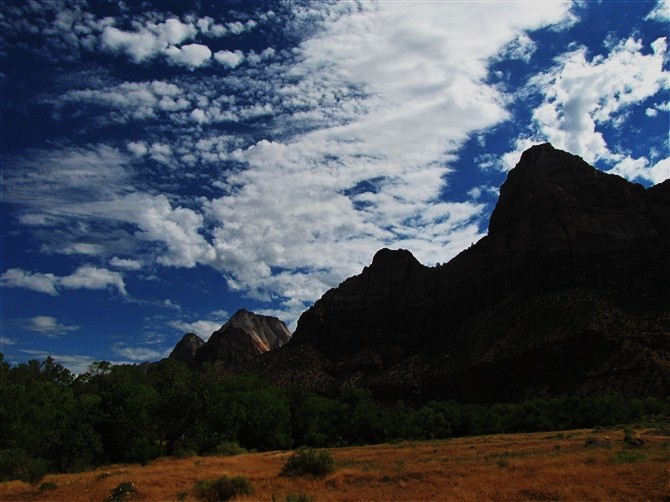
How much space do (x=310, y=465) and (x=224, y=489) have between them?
5297mm

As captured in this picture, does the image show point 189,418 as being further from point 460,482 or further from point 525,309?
point 525,309

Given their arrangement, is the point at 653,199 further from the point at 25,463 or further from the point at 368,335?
the point at 25,463

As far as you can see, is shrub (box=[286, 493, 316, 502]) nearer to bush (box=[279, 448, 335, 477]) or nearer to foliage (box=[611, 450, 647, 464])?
bush (box=[279, 448, 335, 477])

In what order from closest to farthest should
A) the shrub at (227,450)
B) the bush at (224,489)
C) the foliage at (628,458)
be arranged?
the foliage at (628,458) < the bush at (224,489) < the shrub at (227,450)

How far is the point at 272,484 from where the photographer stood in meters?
22.9

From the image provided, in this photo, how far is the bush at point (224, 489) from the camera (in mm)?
20886

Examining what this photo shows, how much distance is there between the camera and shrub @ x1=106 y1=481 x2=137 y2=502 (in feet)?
71.1

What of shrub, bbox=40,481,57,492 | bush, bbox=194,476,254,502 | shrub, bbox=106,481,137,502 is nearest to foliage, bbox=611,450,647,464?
bush, bbox=194,476,254,502

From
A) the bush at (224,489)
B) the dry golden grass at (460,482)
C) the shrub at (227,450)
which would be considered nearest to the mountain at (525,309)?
the shrub at (227,450)

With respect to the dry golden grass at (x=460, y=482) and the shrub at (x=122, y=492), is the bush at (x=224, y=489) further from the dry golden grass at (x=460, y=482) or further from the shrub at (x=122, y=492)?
the shrub at (x=122, y=492)

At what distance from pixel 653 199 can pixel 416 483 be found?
13102cm

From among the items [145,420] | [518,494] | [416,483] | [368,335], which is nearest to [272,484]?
[416,483]

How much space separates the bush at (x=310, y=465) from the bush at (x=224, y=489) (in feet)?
13.3

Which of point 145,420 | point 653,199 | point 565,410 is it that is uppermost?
point 653,199
